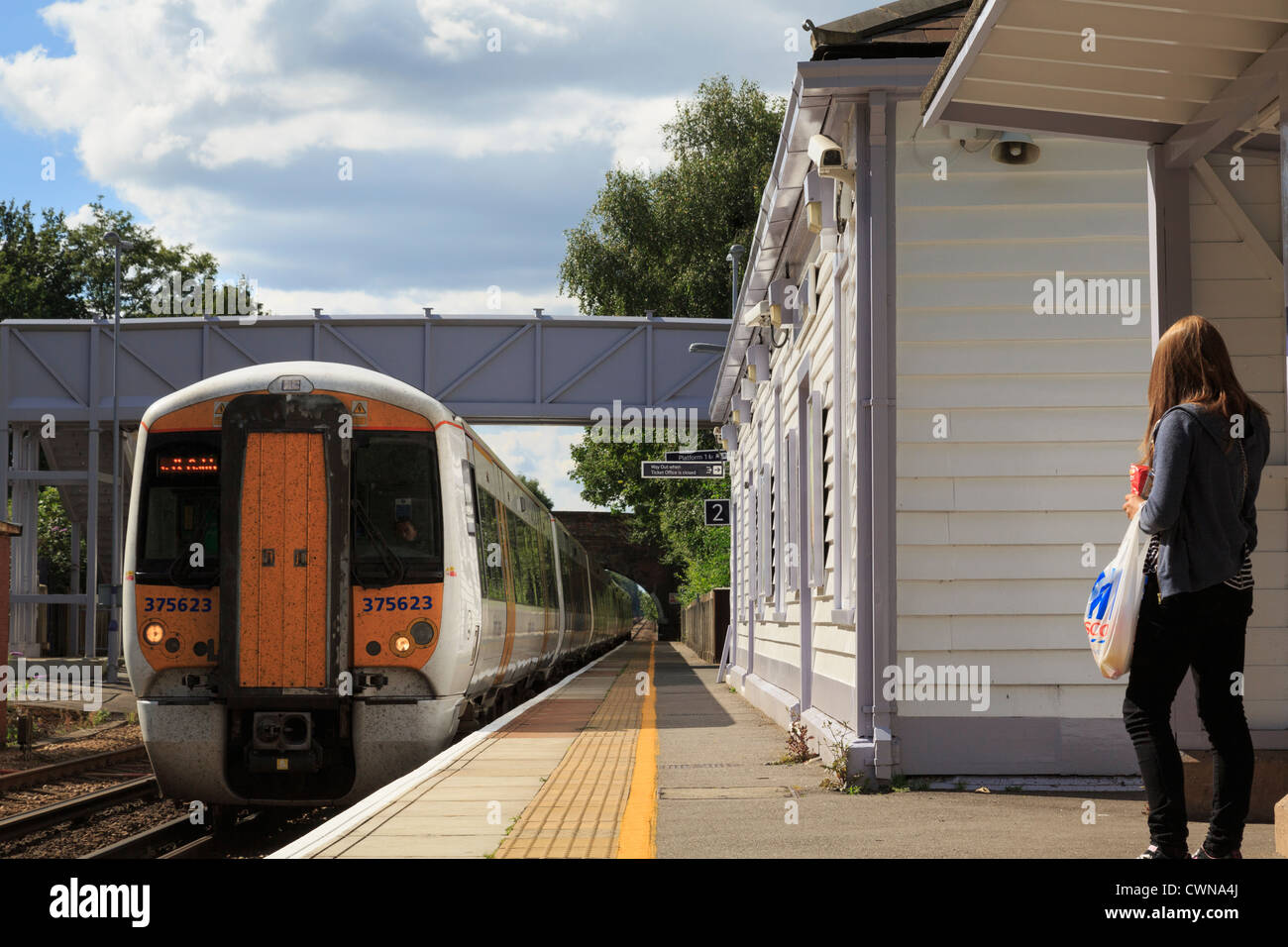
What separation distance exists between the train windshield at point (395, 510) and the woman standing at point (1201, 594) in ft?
19.8

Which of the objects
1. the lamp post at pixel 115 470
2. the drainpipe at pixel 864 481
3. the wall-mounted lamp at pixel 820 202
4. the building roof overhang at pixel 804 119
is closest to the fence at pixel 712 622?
the lamp post at pixel 115 470

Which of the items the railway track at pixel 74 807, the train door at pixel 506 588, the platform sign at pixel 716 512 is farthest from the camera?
the platform sign at pixel 716 512

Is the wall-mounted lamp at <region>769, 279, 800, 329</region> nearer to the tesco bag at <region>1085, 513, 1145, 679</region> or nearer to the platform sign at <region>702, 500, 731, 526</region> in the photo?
the tesco bag at <region>1085, 513, 1145, 679</region>

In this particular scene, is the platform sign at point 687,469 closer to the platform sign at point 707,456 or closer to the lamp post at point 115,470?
the platform sign at point 707,456

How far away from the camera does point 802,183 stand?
1061 cm

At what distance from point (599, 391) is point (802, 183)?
1841 cm

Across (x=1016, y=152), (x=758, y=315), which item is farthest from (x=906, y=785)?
(x=758, y=315)

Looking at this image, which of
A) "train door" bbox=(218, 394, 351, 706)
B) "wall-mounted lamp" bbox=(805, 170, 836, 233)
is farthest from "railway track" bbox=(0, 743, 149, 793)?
"wall-mounted lamp" bbox=(805, 170, 836, 233)

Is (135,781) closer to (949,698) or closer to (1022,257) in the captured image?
(949,698)

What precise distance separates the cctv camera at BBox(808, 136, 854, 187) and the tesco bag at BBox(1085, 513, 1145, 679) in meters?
4.42

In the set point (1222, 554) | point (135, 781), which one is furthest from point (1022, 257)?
point (135, 781)

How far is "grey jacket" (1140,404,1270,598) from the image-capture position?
4598 millimetres

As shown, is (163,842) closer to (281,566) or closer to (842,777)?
(281,566)

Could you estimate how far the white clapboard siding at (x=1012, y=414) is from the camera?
26.7 feet
